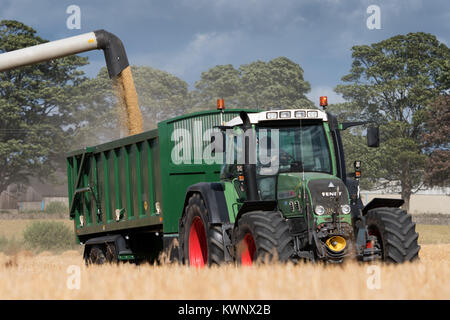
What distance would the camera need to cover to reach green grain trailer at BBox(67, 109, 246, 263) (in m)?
12.5

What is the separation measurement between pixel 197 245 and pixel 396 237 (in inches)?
118

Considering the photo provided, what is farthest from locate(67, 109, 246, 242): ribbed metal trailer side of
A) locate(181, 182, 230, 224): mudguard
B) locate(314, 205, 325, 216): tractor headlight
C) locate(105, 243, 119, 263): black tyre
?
locate(314, 205, 325, 216): tractor headlight

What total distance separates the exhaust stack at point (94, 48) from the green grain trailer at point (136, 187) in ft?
3.11

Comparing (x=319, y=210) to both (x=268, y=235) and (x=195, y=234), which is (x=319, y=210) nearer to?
(x=268, y=235)

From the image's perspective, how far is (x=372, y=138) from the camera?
31.4 feet

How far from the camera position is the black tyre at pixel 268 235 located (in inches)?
347

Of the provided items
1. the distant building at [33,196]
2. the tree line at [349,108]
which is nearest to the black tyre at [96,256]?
the tree line at [349,108]

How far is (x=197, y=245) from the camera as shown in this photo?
435 inches

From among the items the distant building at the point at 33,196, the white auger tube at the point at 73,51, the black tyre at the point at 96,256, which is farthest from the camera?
the distant building at the point at 33,196

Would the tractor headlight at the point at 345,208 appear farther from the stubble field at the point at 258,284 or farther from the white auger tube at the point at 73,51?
the white auger tube at the point at 73,51

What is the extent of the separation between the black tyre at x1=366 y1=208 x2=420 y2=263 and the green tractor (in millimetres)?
12

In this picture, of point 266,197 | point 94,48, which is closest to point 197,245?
point 266,197
